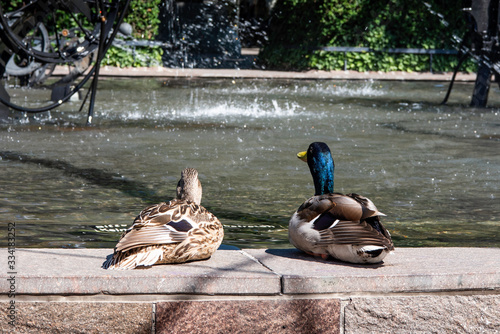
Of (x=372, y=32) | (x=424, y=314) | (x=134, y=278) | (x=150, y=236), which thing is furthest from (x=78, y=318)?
(x=372, y=32)

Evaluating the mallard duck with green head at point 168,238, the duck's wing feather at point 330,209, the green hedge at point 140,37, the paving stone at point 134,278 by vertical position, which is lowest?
the green hedge at point 140,37

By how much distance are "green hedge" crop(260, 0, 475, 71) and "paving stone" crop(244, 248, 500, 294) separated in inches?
797

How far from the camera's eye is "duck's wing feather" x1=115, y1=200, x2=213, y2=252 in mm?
3443

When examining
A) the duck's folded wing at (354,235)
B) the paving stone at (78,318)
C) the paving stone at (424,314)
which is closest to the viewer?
the paving stone at (78,318)

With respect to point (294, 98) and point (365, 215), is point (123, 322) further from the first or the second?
point (294, 98)

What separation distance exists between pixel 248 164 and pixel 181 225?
494 centimetres

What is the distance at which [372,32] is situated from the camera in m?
23.8

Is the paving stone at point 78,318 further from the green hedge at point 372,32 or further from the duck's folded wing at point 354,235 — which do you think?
the green hedge at point 372,32

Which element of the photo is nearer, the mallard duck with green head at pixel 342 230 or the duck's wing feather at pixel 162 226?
the duck's wing feather at pixel 162 226

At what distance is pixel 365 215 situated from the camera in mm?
3650

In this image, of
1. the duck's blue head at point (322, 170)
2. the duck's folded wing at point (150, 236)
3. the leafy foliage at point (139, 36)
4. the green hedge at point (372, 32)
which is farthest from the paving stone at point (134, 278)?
the green hedge at point (372, 32)

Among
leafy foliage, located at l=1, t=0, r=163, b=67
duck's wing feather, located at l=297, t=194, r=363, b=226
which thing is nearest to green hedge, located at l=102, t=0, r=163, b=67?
leafy foliage, located at l=1, t=0, r=163, b=67

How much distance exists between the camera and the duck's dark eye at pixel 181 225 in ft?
11.6

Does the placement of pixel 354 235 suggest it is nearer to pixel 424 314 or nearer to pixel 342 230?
pixel 342 230
